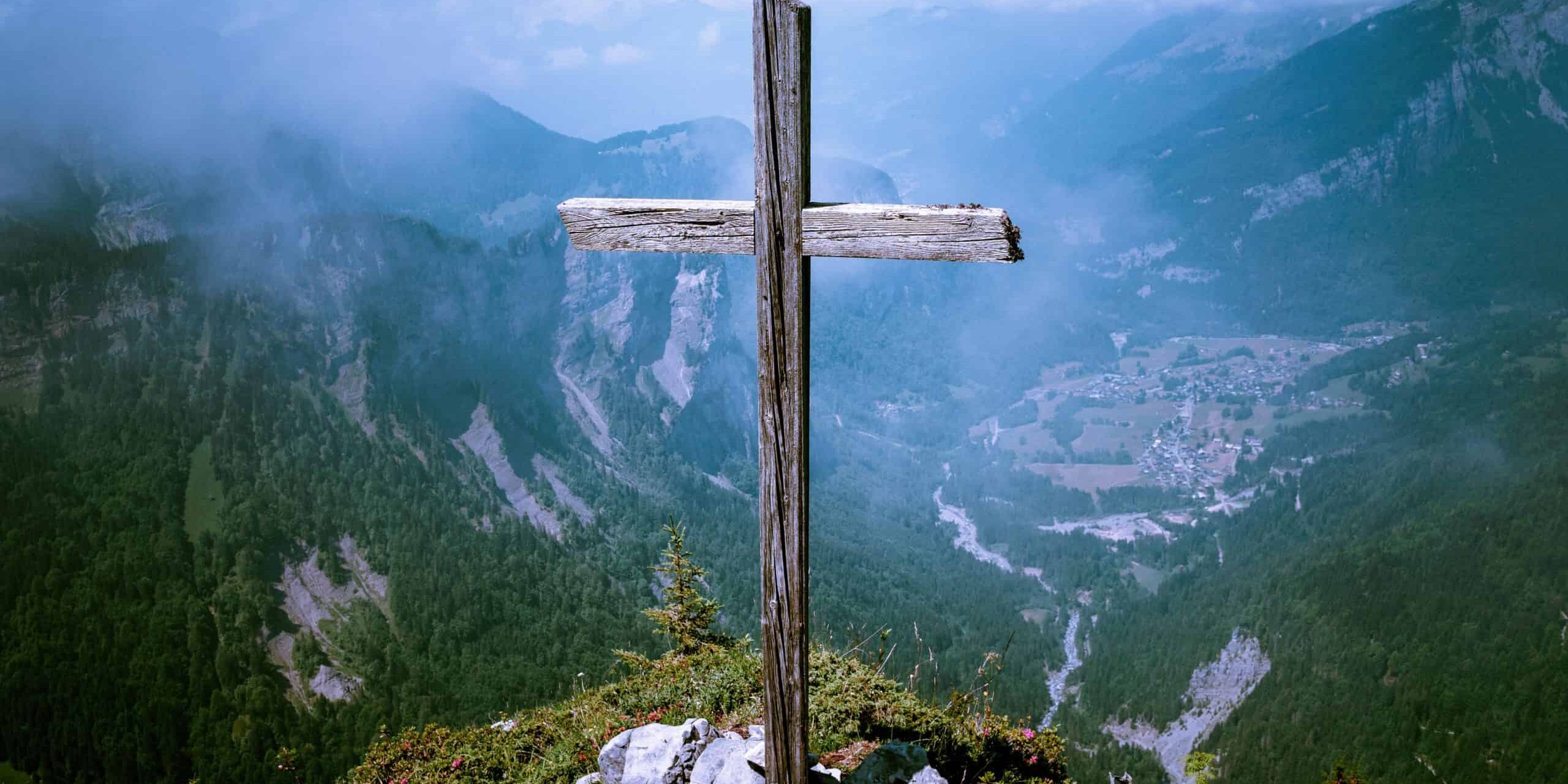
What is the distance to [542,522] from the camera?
114m

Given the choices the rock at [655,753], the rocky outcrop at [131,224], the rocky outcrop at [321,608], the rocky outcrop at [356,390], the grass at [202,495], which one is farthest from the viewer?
the rocky outcrop at [131,224]

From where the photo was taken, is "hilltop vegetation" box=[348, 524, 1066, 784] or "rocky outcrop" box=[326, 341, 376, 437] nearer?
"hilltop vegetation" box=[348, 524, 1066, 784]

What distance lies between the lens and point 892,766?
6285 millimetres

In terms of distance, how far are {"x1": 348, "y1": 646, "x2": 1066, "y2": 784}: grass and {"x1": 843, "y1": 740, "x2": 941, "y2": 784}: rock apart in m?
0.64

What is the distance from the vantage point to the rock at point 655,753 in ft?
22.0

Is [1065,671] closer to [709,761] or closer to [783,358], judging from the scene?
[709,761]

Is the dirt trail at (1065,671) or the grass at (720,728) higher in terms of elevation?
the grass at (720,728)

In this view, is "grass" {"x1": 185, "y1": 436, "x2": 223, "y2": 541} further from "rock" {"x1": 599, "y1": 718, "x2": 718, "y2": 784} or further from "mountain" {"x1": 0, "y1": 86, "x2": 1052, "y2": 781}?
"rock" {"x1": 599, "y1": 718, "x2": 718, "y2": 784}

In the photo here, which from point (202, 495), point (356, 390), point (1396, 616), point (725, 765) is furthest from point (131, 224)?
point (1396, 616)

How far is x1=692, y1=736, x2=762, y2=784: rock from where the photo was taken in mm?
6055

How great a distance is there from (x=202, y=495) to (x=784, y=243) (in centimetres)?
10597

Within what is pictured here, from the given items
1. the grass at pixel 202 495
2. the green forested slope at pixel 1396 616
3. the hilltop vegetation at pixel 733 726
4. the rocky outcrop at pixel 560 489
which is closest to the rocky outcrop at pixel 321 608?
the grass at pixel 202 495

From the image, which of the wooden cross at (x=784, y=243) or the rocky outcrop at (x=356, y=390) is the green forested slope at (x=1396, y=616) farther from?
the rocky outcrop at (x=356, y=390)

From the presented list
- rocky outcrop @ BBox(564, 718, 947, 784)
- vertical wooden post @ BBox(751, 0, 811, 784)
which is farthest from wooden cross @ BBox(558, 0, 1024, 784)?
rocky outcrop @ BBox(564, 718, 947, 784)
